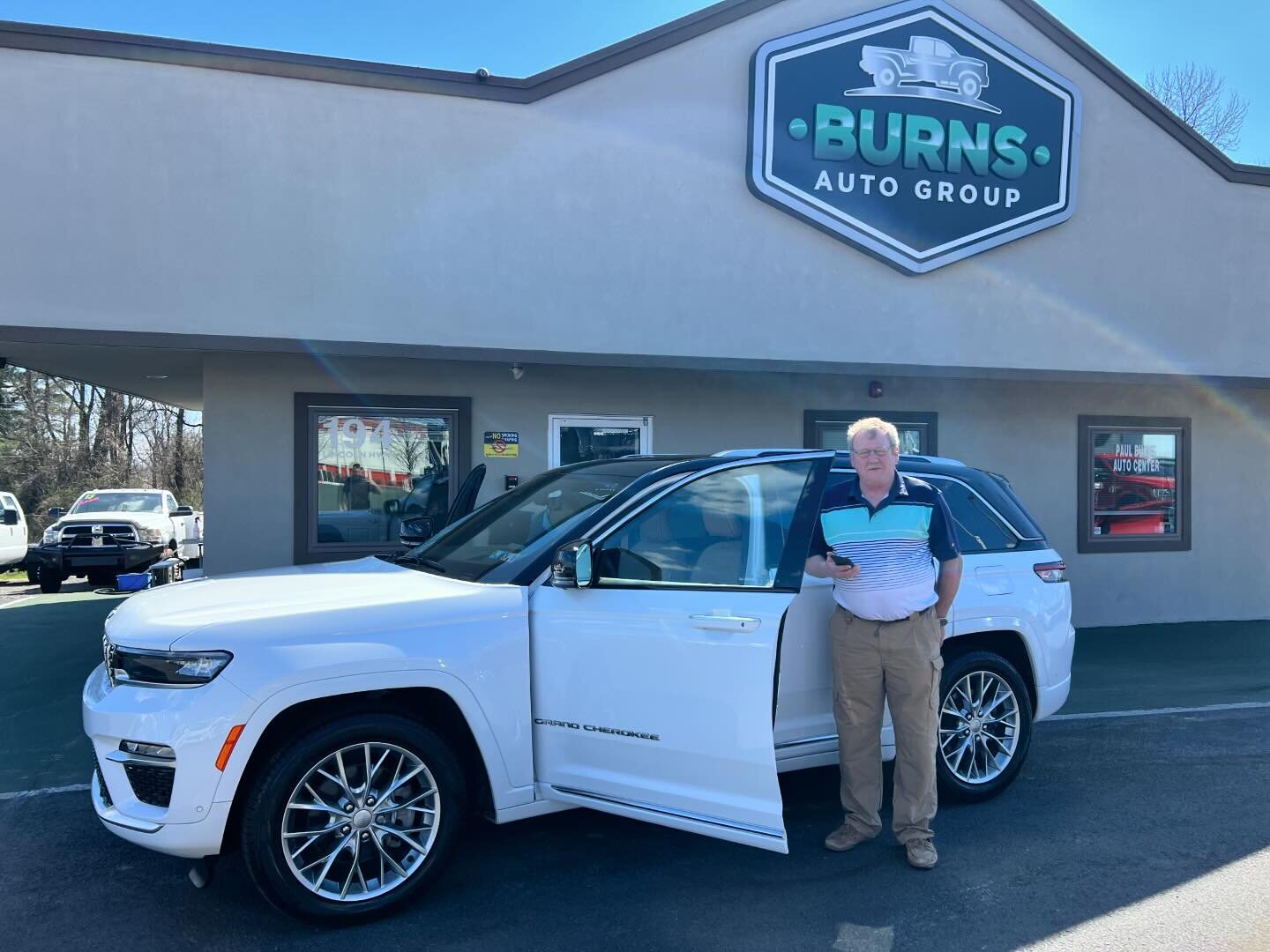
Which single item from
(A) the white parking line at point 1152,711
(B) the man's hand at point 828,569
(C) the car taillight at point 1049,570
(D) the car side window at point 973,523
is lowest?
(A) the white parking line at point 1152,711

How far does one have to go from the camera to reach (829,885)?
3.96 m

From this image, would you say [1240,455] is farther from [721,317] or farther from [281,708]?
[281,708]

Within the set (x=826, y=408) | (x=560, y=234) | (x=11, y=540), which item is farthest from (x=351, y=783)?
(x=11, y=540)

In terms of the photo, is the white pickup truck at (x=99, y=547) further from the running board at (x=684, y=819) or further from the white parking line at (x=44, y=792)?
the running board at (x=684, y=819)

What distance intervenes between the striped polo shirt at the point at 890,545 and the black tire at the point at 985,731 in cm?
88

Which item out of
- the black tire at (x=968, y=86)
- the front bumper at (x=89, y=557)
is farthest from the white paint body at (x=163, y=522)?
the black tire at (x=968, y=86)

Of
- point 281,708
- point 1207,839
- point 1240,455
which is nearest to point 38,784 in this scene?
point 281,708

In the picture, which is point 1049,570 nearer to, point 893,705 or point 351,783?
point 893,705

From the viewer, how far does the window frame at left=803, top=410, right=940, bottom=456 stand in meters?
9.66

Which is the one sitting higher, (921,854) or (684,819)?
(684,819)

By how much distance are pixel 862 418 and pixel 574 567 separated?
22.2 feet

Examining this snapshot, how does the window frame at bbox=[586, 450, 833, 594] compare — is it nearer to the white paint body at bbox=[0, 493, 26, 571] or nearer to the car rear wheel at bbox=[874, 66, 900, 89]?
the car rear wheel at bbox=[874, 66, 900, 89]

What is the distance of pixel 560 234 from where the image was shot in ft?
26.2

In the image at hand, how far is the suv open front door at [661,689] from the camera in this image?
3.65m
